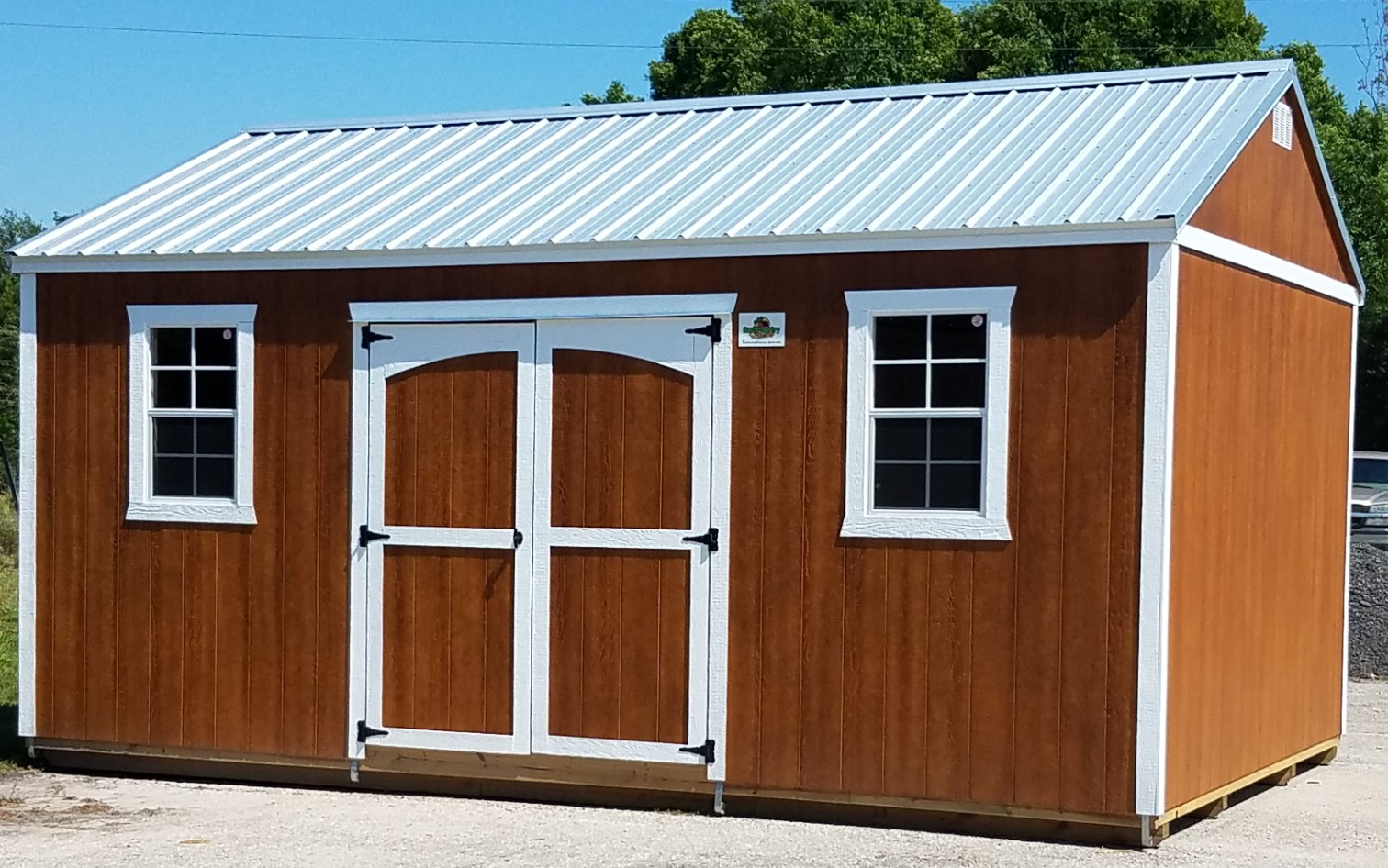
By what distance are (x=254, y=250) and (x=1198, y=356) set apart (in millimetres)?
4888

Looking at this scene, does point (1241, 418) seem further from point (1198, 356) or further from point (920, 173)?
point (920, 173)

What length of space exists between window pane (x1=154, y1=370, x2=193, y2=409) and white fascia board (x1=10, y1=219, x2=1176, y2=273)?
0.57 meters

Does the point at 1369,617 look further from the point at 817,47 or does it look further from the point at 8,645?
the point at 817,47

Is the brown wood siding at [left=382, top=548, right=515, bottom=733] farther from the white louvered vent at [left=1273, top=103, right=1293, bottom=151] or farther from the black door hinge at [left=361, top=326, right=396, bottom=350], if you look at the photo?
the white louvered vent at [left=1273, top=103, right=1293, bottom=151]

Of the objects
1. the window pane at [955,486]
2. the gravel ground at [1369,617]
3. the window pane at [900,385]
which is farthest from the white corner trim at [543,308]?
the gravel ground at [1369,617]

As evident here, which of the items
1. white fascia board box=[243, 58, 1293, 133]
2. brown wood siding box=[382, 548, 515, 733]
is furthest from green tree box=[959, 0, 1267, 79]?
brown wood siding box=[382, 548, 515, 733]

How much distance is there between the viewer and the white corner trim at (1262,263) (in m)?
8.99

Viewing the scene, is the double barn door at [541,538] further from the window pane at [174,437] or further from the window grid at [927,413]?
the window pane at [174,437]

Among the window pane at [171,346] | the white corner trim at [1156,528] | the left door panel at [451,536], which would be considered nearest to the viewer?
the white corner trim at [1156,528]

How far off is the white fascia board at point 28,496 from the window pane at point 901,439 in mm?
4873

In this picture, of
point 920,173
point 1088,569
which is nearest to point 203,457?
point 920,173

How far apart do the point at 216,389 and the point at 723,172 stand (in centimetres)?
301

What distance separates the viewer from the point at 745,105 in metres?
12.1

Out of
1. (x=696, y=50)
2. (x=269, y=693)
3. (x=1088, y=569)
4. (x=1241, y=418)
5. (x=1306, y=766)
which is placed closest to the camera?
(x=1088, y=569)
